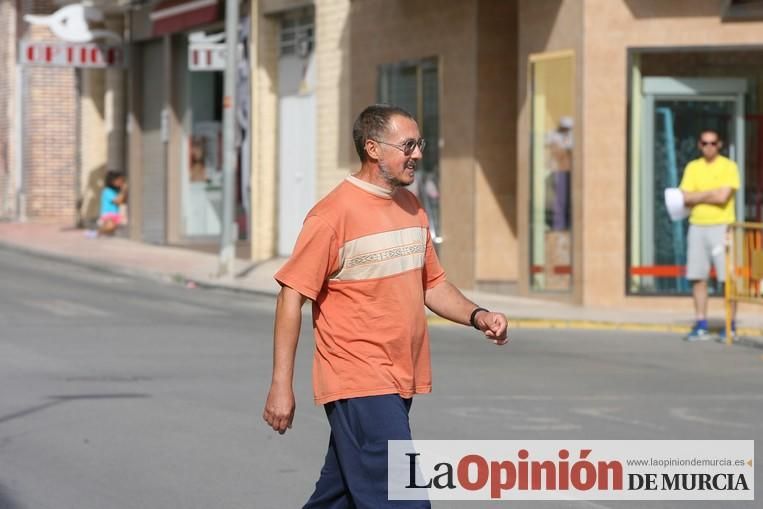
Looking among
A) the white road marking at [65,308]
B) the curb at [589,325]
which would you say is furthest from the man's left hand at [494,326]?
the white road marking at [65,308]

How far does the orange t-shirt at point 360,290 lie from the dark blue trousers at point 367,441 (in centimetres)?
5

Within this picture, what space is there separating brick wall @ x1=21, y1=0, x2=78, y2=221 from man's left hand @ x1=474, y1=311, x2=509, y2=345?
119ft

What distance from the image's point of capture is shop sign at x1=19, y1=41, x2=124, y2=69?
34312mm

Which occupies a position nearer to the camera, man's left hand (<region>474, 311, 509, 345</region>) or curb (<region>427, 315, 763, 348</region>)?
man's left hand (<region>474, 311, 509, 345</region>)

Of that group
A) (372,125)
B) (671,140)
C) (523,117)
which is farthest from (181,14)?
(372,125)

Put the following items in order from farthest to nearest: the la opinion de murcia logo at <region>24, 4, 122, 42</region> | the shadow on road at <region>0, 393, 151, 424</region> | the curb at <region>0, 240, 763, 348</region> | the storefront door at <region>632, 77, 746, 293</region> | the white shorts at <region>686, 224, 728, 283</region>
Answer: the la opinion de murcia logo at <region>24, 4, 122, 42</region>
the storefront door at <region>632, 77, 746, 293</region>
the curb at <region>0, 240, 763, 348</region>
the white shorts at <region>686, 224, 728, 283</region>
the shadow on road at <region>0, 393, 151, 424</region>

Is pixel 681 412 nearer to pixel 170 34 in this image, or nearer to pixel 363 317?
pixel 363 317

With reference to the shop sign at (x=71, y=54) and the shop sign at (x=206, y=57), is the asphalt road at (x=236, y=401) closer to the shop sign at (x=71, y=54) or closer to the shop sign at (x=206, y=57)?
the shop sign at (x=206, y=57)

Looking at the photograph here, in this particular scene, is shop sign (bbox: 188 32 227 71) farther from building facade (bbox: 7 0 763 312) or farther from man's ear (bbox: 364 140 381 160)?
man's ear (bbox: 364 140 381 160)

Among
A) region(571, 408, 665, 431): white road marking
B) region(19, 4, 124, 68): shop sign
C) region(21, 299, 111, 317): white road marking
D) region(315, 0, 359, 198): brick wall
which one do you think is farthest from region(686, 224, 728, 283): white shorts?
region(19, 4, 124, 68): shop sign

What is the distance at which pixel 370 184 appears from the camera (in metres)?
5.99

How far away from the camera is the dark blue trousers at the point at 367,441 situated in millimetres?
5727

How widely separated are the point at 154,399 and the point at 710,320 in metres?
8.84

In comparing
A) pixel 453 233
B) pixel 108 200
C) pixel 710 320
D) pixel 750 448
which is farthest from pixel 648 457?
pixel 108 200
